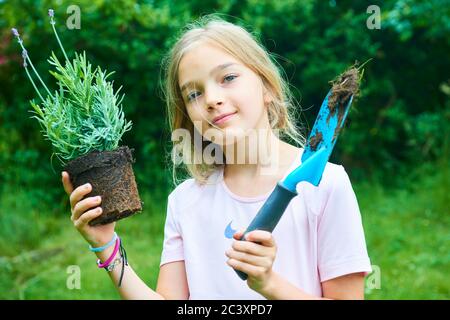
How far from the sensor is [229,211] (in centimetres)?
192

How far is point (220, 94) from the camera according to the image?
1.81m

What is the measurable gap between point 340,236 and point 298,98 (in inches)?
175

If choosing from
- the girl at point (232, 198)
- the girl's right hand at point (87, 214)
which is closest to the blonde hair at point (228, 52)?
the girl at point (232, 198)

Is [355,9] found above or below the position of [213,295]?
above

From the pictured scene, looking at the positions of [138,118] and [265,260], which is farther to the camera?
[138,118]

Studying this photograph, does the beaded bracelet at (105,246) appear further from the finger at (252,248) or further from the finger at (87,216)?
the finger at (252,248)

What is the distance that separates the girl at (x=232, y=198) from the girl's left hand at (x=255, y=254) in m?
0.07

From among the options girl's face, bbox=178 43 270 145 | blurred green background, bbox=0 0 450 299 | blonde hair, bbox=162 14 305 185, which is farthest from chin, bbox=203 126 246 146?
blurred green background, bbox=0 0 450 299

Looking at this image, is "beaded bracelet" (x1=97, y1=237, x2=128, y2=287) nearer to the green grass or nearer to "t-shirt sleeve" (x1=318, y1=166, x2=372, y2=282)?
"t-shirt sleeve" (x1=318, y1=166, x2=372, y2=282)

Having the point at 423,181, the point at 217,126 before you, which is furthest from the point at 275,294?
the point at 423,181

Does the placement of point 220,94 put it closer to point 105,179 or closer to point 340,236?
point 105,179

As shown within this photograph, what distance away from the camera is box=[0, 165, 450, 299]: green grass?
395 cm

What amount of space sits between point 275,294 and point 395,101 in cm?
533

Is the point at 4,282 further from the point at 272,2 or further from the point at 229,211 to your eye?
the point at 272,2
